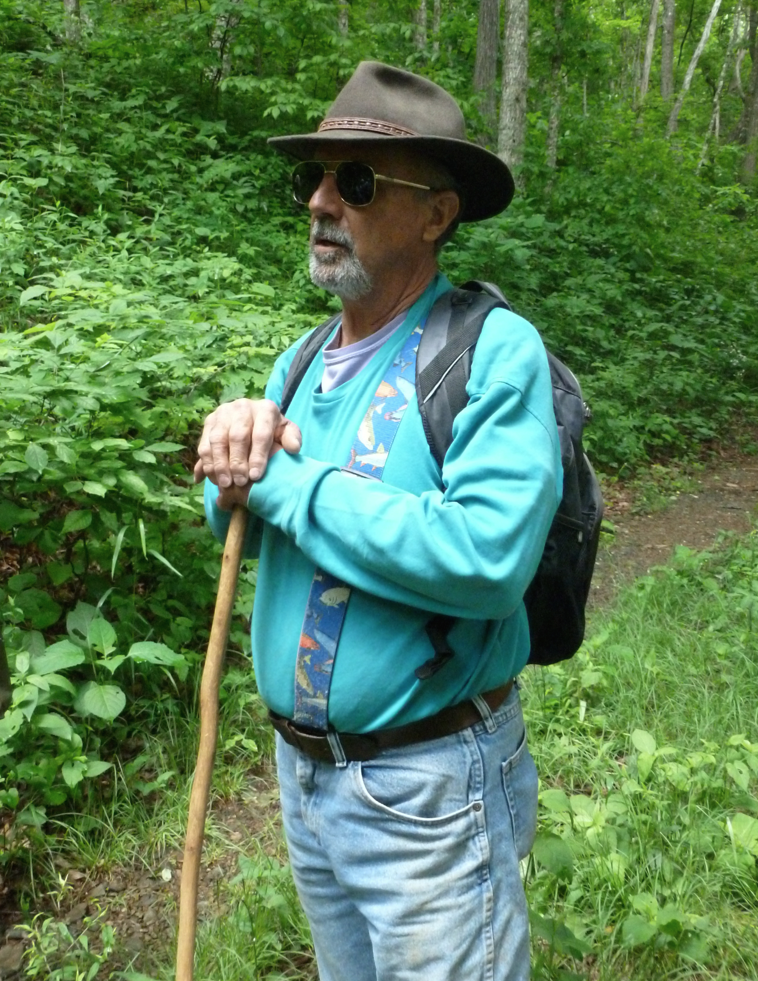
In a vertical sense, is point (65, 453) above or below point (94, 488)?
above

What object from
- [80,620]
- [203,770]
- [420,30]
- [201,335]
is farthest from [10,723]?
[420,30]

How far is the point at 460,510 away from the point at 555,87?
13901 millimetres

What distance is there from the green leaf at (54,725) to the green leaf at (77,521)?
2.41 ft

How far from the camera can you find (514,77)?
1155 centimetres

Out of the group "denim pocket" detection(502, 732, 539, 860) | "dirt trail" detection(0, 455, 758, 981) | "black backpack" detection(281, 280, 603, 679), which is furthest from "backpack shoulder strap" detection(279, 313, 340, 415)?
"dirt trail" detection(0, 455, 758, 981)

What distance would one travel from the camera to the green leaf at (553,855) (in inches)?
97.5

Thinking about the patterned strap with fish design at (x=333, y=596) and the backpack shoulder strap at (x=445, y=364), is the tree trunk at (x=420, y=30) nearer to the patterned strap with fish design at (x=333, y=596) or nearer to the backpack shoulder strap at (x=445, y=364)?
Answer: the backpack shoulder strap at (x=445, y=364)

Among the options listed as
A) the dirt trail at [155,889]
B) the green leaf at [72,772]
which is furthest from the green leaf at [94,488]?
the dirt trail at [155,889]

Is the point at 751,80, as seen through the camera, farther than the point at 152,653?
Yes

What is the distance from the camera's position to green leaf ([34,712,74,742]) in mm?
2980

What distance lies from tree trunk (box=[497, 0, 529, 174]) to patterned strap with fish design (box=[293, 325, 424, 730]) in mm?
10861

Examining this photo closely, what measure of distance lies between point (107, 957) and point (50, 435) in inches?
71.5

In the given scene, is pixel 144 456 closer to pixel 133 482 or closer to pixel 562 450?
pixel 133 482

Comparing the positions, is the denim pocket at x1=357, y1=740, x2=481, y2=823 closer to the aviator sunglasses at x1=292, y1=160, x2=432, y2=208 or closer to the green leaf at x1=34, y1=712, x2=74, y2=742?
the aviator sunglasses at x1=292, y1=160, x2=432, y2=208
